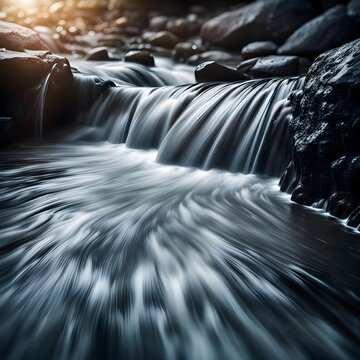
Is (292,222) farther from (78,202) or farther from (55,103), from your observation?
(55,103)

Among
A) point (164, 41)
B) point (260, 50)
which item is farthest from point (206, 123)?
point (164, 41)

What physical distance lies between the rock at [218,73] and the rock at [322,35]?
325 centimetres

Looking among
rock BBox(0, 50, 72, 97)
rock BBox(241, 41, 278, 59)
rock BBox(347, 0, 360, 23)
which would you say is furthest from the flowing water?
rock BBox(347, 0, 360, 23)

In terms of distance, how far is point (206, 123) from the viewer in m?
4.80

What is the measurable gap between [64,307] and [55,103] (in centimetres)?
482

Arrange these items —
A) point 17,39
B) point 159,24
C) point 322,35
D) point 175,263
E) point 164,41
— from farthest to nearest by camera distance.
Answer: point 159,24, point 164,41, point 322,35, point 17,39, point 175,263

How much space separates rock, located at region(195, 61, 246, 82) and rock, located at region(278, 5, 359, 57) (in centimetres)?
325

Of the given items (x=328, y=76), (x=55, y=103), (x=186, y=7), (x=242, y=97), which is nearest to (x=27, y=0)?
(x=186, y=7)

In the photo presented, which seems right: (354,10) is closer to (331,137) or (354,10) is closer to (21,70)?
(331,137)

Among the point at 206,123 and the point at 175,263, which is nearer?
the point at 175,263

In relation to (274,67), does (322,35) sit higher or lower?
higher

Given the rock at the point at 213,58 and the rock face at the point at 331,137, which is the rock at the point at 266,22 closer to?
the rock at the point at 213,58

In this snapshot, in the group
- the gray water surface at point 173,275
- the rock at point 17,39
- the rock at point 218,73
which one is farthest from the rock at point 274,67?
the rock at point 17,39

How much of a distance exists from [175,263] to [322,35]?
9.18 m
